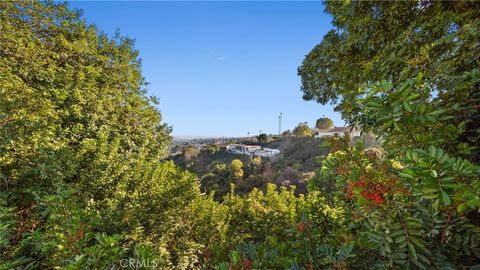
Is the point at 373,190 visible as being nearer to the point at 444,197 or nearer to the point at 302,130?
the point at 444,197

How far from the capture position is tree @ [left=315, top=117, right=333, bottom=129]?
53.7 meters

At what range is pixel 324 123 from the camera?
179ft

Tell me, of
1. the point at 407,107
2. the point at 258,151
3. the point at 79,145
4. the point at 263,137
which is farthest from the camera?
the point at 263,137

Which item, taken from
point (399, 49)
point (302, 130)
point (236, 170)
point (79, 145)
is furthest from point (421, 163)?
point (302, 130)

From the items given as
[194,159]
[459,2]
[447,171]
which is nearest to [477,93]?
[447,171]

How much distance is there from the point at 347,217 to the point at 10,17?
827 cm

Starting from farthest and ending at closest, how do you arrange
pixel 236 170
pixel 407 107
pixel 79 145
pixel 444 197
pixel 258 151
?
pixel 258 151 < pixel 236 170 < pixel 79 145 < pixel 407 107 < pixel 444 197

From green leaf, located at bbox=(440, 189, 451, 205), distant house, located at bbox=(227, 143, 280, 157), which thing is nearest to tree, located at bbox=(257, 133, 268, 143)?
distant house, located at bbox=(227, 143, 280, 157)

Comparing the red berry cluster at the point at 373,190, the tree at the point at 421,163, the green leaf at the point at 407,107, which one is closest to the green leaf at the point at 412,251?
the tree at the point at 421,163

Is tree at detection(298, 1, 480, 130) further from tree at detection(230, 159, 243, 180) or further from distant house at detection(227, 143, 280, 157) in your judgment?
distant house at detection(227, 143, 280, 157)

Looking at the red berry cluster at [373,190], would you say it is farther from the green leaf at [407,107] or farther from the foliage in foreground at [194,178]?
the green leaf at [407,107]

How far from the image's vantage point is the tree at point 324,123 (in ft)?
176

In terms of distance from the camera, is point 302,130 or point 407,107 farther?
point 302,130

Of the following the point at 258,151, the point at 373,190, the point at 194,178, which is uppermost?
the point at 373,190
